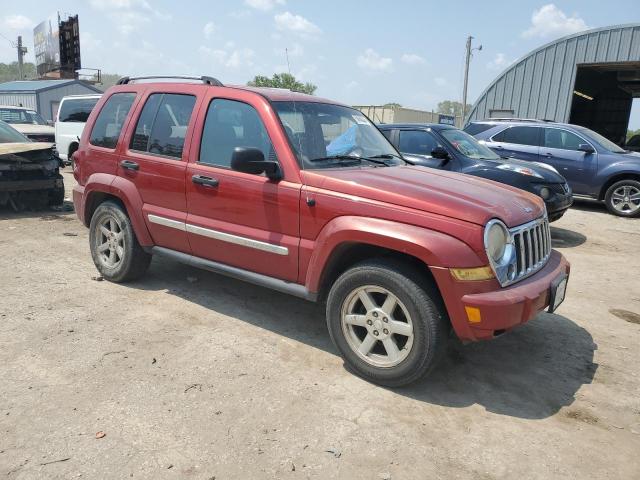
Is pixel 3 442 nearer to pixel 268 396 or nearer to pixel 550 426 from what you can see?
pixel 268 396

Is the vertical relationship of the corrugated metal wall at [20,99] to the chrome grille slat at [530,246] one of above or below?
above

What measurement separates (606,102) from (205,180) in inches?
1059

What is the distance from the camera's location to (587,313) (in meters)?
4.81

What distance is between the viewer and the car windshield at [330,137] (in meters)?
3.80

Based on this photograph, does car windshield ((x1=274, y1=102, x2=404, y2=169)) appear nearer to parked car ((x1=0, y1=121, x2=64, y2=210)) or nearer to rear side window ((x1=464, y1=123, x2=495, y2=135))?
parked car ((x1=0, y1=121, x2=64, y2=210))

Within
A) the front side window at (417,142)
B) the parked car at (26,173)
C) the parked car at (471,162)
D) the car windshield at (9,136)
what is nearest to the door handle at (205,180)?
the parked car at (471,162)

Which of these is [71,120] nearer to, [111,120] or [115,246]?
[111,120]

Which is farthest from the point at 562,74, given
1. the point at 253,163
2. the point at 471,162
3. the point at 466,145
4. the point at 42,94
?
the point at 42,94

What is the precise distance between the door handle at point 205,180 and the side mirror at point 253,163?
1.42 feet

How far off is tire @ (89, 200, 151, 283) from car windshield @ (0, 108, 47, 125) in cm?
1240

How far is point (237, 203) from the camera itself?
12.8 ft

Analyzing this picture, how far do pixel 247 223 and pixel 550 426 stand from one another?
2.43 meters

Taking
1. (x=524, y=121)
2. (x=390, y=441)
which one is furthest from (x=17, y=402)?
(x=524, y=121)

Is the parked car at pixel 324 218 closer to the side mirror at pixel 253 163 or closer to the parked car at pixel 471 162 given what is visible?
the side mirror at pixel 253 163
